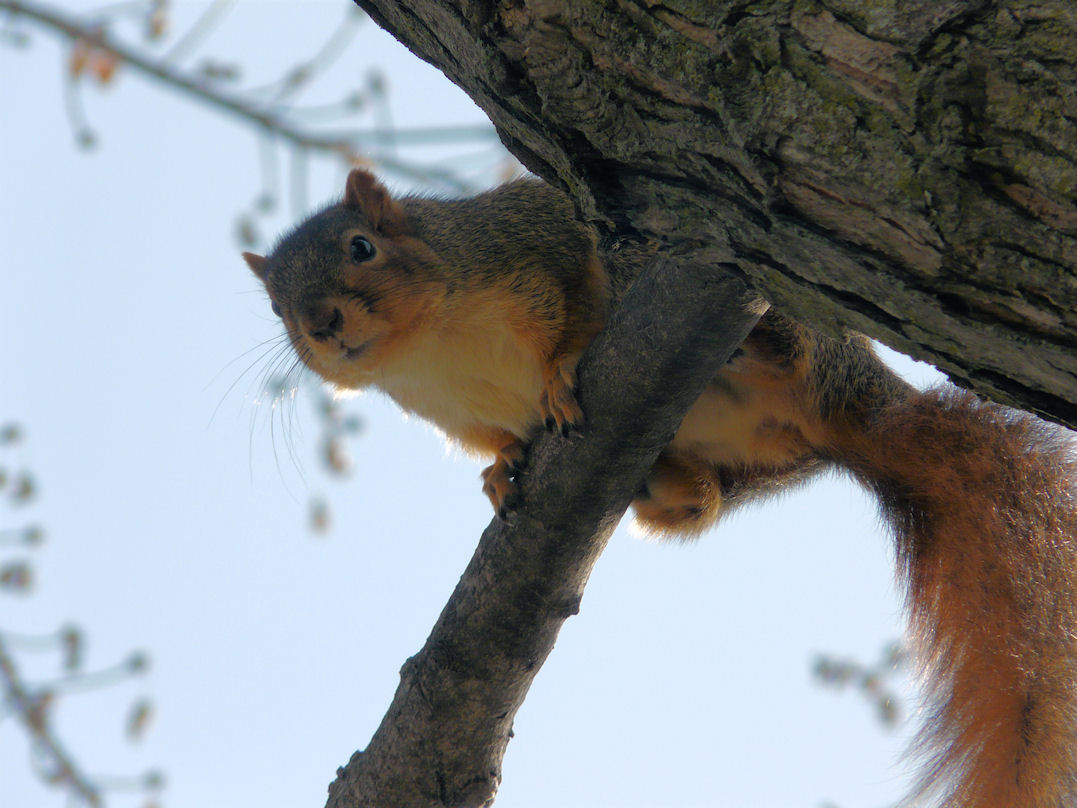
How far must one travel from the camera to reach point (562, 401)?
2.27 meters

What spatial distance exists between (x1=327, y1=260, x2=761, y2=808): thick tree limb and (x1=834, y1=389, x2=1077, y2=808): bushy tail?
84 cm

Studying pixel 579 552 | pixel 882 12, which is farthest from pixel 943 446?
pixel 882 12

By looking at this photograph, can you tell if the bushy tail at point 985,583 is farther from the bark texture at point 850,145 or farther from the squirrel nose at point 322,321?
the squirrel nose at point 322,321

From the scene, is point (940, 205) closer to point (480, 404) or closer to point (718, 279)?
point (718, 279)

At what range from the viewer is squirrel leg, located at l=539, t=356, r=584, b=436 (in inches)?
86.6

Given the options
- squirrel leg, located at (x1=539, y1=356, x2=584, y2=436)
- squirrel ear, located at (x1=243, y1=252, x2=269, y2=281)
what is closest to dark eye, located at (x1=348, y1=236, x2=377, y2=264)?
squirrel ear, located at (x1=243, y1=252, x2=269, y2=281)

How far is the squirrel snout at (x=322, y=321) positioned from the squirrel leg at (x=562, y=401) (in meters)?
0.63

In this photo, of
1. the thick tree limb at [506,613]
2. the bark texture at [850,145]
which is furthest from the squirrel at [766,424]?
the bark texture at [850,145]

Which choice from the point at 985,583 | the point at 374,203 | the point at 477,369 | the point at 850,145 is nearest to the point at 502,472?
the point at 477,369

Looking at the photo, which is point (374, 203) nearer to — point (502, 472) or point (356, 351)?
point (356, 351)

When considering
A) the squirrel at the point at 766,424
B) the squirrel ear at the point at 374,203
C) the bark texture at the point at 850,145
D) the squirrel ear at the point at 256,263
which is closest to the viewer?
the bark texture at the point at 850,145

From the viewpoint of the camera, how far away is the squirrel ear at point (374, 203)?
10.7 feet

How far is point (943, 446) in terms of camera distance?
254cm

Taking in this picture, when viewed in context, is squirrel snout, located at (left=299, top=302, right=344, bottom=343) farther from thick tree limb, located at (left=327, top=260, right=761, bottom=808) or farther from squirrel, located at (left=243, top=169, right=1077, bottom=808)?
thick tree limb, located at (left=327, top=260, right=761, bottom=808)
